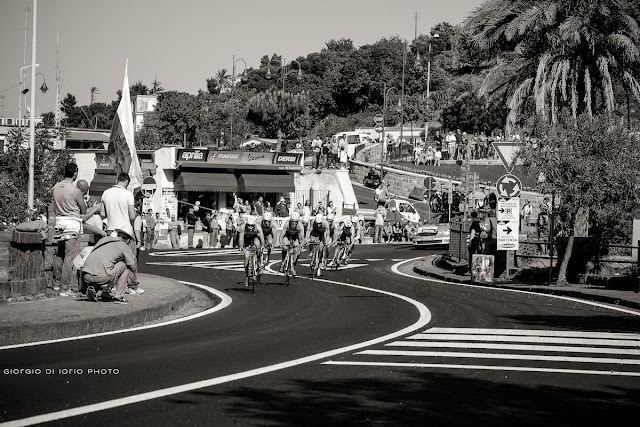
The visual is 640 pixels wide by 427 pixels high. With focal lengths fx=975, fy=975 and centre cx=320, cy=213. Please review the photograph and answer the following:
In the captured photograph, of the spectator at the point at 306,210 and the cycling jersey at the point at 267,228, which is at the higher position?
the spectator at the point at 306,210

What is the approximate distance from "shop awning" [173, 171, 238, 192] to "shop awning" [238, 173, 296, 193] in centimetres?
57

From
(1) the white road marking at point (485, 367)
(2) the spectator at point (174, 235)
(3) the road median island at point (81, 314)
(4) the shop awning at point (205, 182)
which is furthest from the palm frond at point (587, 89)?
(4) the shop awning at point (205, 182)

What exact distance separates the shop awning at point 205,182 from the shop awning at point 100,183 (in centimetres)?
361

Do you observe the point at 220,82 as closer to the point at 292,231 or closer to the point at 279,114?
the point at 279,114

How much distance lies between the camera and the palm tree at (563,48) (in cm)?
3089

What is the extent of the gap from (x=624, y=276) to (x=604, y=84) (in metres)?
9.92

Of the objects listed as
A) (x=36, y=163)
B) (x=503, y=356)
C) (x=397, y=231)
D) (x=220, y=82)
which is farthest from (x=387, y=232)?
(x=220, y=82)

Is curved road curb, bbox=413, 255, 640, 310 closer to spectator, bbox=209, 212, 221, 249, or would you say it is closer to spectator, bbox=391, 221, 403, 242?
spectator, bbox=209, 212, 221, 249

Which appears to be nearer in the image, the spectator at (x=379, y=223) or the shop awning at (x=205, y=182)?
the spectator at (x=379, y=223)

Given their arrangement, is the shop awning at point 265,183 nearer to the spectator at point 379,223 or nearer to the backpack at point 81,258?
the spectator at point 379,223

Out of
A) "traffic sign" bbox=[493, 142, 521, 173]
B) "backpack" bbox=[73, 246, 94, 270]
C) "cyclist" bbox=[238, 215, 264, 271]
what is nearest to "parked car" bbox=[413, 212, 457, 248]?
"traffic sign" bbox=[493, 142, 521, 173]

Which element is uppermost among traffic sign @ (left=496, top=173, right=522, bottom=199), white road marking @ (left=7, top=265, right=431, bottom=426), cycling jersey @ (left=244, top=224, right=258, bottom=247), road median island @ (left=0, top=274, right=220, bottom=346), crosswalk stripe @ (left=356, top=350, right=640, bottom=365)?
traffic sign @ (left=496, top=173, right=522, bottom=199)

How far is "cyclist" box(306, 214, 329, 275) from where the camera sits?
2734cm

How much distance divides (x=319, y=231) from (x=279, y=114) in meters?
69.5
